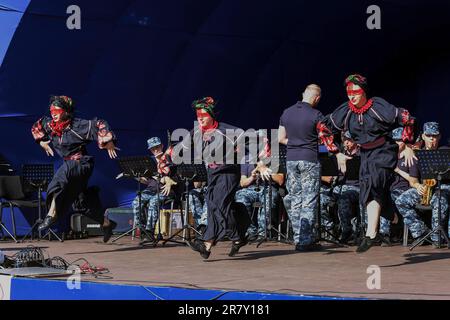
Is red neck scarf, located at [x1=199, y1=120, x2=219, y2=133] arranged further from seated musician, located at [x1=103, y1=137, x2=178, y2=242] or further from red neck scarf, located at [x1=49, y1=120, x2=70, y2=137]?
seated musician, located at [x1=103, y1=137, x2=178, y2=242]

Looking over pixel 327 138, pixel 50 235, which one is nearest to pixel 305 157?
pixel 327 138

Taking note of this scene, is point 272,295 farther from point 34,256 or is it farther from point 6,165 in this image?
point 6,165

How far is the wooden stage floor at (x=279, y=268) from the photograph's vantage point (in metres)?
6.98

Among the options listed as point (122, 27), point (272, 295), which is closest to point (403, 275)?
point (272, 295)

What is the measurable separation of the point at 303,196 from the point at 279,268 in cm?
195

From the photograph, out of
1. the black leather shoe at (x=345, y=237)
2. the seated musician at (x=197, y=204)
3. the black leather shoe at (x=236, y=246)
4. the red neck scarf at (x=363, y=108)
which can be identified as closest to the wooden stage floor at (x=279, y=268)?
the black leather shoe at (x=236, y=246)

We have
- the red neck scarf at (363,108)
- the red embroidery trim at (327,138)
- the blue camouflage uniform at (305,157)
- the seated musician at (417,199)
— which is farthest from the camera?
the seated musician at (417,199)

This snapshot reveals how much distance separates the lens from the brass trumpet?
1154 cm

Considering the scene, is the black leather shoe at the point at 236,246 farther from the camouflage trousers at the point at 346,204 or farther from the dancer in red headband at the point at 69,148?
the camouflage trousers at the point at 346,204

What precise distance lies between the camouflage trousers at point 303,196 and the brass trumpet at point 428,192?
1.62 metres

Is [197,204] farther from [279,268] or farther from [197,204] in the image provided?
[279,268]

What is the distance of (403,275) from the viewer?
8.06m

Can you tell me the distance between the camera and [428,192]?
37.8 ft

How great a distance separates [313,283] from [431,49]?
10837 mm
